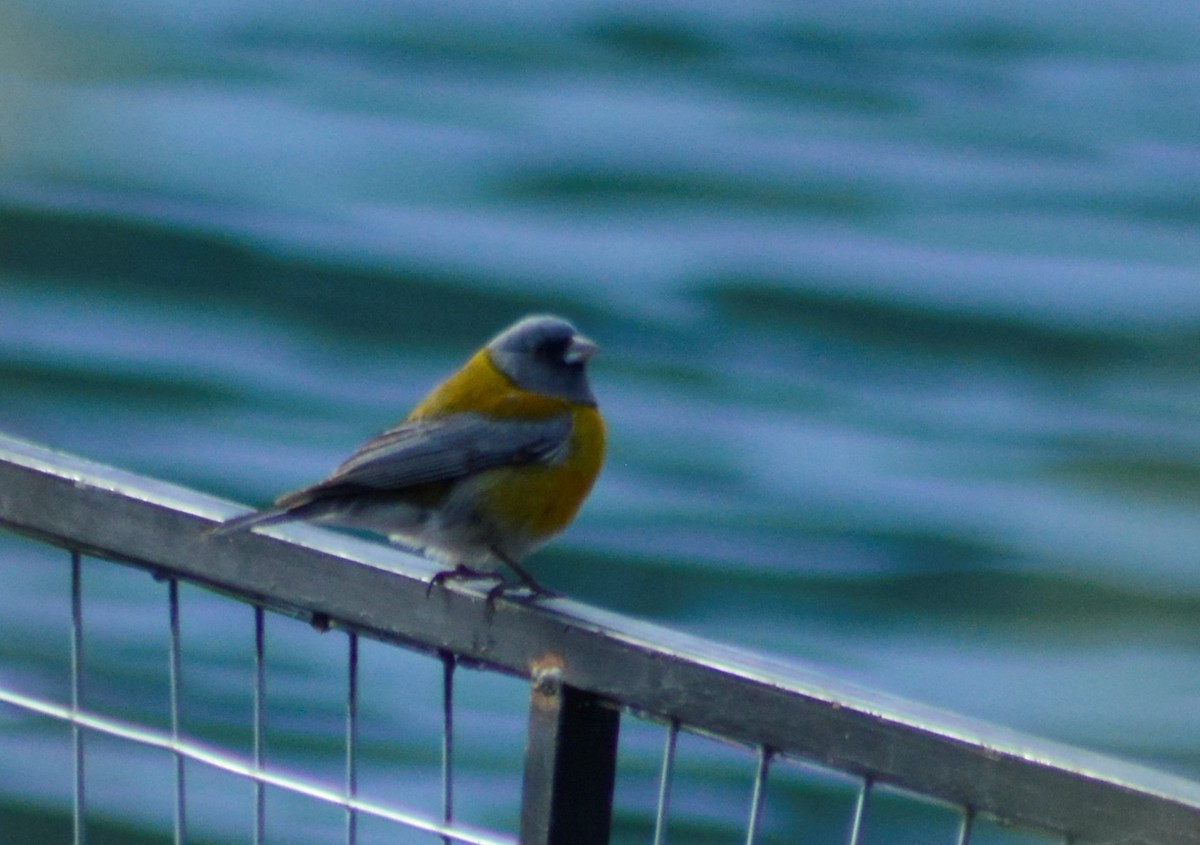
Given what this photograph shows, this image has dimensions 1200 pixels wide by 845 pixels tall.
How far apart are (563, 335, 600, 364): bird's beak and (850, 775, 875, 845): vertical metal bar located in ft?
5.51

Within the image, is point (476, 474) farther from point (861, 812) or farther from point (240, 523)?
point (861, 812)

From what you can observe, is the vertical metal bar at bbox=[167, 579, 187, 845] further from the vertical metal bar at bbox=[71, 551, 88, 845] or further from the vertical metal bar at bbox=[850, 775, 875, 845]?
the vertical metal bar at bbox=[850, 775, 875, 845]

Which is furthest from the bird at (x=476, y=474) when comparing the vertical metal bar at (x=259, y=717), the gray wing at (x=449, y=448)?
the vertical metal bar at (x=259, y=717)

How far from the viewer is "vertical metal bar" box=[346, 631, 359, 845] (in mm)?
1551

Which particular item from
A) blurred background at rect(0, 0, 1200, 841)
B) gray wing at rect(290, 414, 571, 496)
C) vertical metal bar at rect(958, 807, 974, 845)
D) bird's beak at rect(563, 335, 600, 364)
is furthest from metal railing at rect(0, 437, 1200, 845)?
blurred background at rect(0, 0, 1200, 841)

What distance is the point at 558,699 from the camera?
1530 mm

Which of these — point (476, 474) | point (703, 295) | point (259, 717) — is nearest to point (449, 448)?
point (476, 474)

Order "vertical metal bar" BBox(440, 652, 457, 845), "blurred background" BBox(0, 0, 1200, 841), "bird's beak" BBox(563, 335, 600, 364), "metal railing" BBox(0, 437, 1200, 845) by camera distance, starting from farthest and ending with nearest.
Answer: "blurred background" BBox(0, 0, 1200, 841)
"bird's beak" BBox(563, 335, 600, 364)
"vertical metal bar" BBox(440, 652, 457, 845)
"metal railing" BBox(0, 437, 1200, 845)

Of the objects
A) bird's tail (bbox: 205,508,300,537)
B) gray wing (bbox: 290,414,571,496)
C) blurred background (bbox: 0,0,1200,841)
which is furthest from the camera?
blurred background (bbox: 0,0,1200,841)

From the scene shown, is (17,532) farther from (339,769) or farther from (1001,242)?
(1001,242)

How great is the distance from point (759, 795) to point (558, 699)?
22 centimetres

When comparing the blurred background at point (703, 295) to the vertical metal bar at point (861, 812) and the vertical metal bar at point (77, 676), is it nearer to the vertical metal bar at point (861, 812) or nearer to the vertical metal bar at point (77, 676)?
the vertical metal bar at point (77, 676)

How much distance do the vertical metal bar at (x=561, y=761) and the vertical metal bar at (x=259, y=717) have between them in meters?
0.24

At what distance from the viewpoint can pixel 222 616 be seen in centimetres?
453
